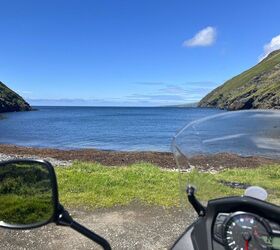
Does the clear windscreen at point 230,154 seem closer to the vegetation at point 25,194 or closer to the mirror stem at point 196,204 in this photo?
the mirror stem at point 196,204

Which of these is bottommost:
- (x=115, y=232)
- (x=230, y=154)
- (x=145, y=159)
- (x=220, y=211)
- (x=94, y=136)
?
(x=94, y=136)

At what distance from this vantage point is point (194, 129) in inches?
129

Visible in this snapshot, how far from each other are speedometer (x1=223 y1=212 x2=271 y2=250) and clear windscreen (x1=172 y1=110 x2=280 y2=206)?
532 millimetres

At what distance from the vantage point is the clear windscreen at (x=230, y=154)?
2.85 m

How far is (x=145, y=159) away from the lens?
101 ft

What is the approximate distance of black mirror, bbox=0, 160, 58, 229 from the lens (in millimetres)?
2527

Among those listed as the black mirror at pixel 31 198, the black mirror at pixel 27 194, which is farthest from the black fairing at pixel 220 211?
the black mirror at pixel 27 194

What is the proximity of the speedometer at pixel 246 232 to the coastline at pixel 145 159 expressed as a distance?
730 mm

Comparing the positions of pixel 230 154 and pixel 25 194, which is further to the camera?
pixel 230 154

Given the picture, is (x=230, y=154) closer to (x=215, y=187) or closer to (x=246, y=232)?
(x=215, y=187)

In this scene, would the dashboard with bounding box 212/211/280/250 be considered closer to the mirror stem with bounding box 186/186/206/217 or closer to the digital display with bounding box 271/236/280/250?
the digital display with bounding box 271/236/280/250

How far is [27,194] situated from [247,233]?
139 cm

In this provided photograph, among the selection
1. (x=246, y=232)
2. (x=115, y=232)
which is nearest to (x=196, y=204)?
(x=246, y=232)

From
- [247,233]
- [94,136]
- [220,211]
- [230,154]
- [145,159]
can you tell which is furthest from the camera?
[94,136]
